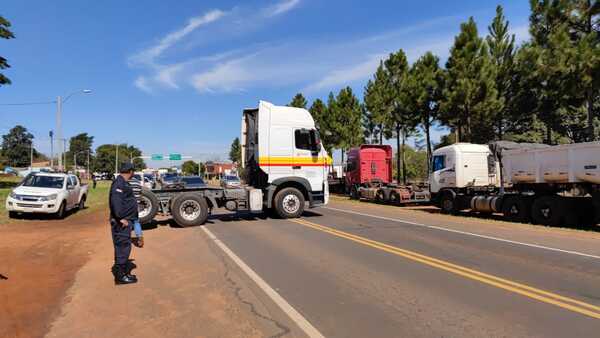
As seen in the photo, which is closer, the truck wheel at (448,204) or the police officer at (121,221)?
the police officer at (121,221)

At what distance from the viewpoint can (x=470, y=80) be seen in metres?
25.1

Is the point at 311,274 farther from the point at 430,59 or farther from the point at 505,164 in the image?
the point at 430,59

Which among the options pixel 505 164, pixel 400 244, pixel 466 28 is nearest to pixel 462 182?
pixel 505 164

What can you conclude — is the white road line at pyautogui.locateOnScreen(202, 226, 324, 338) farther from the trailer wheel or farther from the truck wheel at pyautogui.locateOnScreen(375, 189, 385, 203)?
the truck wheel at pyautogui.locateOnScreen(375, 189, 385, 203)

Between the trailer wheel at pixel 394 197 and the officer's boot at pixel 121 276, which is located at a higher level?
the trailer wheel at pixel 394 197

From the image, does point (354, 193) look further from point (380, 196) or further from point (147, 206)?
point (147, 206)

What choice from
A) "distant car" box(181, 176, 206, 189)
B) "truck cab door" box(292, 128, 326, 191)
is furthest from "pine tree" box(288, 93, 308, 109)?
"truck cab door" box(292, 128, 326, 191)

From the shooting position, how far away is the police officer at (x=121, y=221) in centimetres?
654

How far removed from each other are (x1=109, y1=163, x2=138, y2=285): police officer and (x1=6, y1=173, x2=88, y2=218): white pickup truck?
34.7ft

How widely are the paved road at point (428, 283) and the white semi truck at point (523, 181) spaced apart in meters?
3.18

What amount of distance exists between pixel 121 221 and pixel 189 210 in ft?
23.9

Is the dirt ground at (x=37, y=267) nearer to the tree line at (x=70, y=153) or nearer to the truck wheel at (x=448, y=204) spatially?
the truck wheel at (x=448, y=204)

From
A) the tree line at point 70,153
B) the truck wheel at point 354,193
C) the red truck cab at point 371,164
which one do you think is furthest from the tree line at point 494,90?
the tree line at point 70,153

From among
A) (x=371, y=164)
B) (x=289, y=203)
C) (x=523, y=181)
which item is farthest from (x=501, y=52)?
(x=289, y=203)
